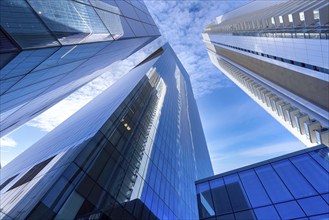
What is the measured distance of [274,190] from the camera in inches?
606

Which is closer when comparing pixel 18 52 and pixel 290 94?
pixel 18 52

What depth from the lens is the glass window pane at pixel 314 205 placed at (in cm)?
1260

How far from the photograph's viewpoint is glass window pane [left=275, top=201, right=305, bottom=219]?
13.1 metres

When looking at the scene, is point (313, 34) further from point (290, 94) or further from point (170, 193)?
point (170, 193)

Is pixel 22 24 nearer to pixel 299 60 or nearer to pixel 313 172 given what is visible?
pixel 313 172

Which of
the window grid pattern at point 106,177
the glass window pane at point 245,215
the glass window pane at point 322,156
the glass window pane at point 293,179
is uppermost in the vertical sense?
the window grid pattern at point 106,177

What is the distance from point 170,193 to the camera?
1195 inches

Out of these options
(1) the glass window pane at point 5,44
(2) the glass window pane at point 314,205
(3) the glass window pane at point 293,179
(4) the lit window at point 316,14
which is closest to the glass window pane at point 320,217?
(2) the glass window pane at point 314,205

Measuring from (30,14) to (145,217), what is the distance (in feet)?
64.5

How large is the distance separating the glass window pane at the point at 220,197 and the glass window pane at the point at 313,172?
6456mm

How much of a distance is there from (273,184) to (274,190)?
737 millimetres

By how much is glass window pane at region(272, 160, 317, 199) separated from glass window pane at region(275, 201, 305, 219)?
85cm

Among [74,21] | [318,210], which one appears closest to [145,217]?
[318,210]

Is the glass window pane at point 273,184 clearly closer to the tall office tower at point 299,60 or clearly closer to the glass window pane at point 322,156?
the glass window pane at point 322,156
